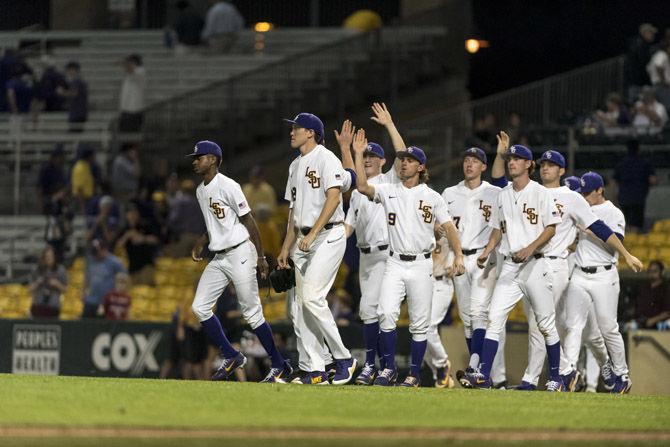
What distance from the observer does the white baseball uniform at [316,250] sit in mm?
12289

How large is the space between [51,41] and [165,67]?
330 centimetres

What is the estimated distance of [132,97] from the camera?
2597cm

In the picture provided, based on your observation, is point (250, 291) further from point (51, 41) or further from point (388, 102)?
point (51, 41)

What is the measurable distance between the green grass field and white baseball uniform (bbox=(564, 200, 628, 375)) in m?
1.46

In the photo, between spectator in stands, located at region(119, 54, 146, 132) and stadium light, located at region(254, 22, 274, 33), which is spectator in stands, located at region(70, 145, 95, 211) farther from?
stadium light, located at region(254, 22, 274, 33)

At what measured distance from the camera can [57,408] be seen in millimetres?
10250

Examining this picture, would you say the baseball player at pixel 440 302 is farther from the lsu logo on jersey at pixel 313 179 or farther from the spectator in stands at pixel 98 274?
the spectator in stands at pixel 98 274

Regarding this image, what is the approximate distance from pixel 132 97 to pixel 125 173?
199 cm

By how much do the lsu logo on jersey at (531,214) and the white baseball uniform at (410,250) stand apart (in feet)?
2.53

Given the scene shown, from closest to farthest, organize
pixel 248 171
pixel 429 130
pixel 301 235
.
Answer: pixel 301 235, pixel 429 130, pixel 248 171

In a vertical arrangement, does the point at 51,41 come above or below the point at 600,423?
above

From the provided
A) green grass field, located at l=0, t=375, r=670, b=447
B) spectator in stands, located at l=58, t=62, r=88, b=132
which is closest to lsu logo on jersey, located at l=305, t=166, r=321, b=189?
green grass field, located at l=0, t=375, r=670, b=447

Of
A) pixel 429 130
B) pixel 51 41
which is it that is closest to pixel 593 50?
pixel 429 130

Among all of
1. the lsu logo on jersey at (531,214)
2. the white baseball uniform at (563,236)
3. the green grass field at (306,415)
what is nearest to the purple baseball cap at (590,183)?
the white baseball uniform at (563,236)
